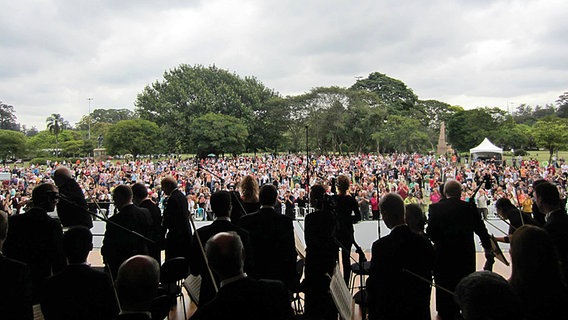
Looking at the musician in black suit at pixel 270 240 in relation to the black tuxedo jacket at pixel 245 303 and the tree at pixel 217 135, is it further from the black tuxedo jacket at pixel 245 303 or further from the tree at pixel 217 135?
the tree at pixel 217 135

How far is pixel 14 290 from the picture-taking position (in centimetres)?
218

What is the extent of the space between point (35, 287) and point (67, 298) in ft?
4.81

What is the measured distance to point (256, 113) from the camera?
46.8m

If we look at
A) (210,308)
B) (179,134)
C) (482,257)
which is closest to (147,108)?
(179,134)

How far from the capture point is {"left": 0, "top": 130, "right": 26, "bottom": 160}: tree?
133ft

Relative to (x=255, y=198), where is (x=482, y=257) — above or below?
below

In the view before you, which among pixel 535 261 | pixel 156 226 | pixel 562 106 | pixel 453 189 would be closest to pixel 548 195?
pixel 453 189

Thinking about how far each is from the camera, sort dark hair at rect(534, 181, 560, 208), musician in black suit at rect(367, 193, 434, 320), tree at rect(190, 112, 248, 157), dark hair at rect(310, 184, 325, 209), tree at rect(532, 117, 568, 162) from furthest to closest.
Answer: tree at rect(190, 112, 248, 157) → tree at rect(532, 117, 568, 162) → dark hair at rect(310, 184, 325, 209) → dark hair at rect(534, 181, 560, 208) → musician in black suit at rect(367, 193, 434, 320)

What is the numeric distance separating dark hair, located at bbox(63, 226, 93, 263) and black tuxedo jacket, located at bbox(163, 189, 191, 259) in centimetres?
159

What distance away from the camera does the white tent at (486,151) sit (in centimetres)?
2742

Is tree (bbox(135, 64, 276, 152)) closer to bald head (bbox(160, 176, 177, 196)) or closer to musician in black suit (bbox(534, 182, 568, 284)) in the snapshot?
bald head (bbox(160, 176, 177, 196))

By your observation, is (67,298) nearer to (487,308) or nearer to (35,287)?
(35,287)

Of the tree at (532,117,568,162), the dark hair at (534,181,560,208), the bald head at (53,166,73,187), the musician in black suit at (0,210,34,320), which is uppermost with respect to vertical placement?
the tree at (532,117,568,162)

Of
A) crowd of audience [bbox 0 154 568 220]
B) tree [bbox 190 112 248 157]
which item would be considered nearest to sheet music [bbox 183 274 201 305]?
crowd of audience [bbox 0 154 568 220]
